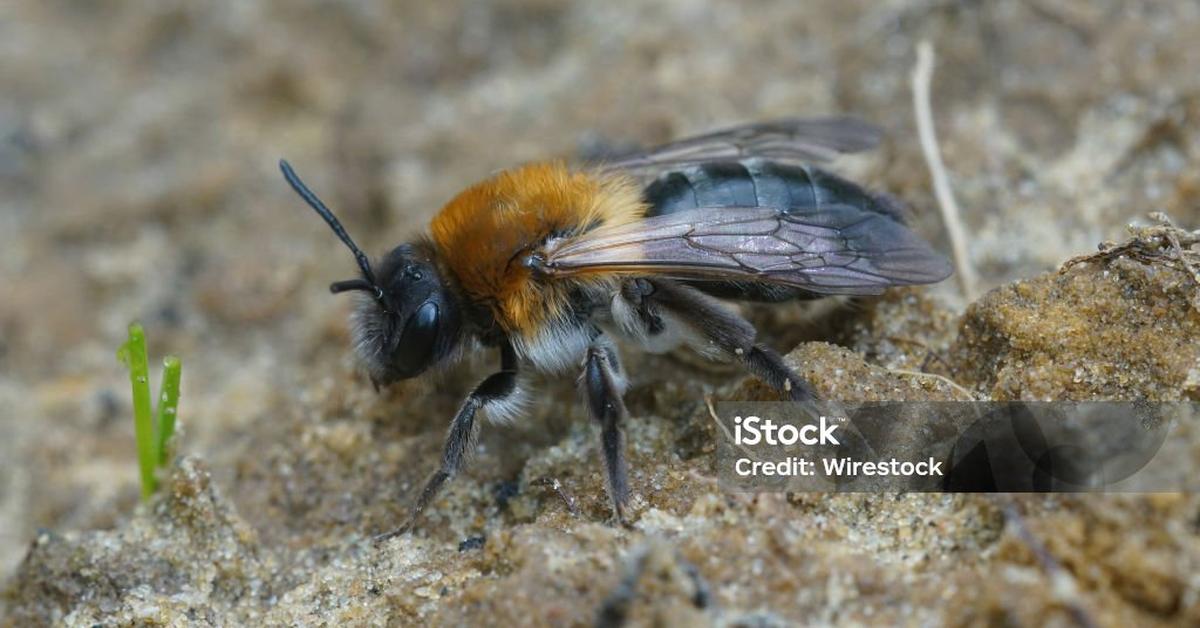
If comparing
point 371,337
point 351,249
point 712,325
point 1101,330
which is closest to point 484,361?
point 371,337

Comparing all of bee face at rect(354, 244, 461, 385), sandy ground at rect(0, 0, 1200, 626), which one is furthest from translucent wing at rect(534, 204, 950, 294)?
bee face at rect(354, 244, 461, 385)

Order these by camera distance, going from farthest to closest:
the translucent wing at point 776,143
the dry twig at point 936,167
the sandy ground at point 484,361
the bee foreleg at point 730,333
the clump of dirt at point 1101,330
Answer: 1. the translucent wing at point 776,143
2. the dry twig at point 936,167
3. the bee foreleg at point 730,333
4. the clump of dirt at point 1101,330
5. the sandy ground at point 484,361

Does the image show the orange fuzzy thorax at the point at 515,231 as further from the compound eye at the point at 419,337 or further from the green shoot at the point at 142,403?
the green shoot at the point at 142,403

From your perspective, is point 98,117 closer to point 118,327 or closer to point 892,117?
point 118,327

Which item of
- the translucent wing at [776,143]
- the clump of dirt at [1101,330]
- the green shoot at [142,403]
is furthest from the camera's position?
the translucent wing at [776,143]

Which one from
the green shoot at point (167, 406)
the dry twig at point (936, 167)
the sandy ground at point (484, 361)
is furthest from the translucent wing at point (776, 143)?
the green shoot at point (167, 406)

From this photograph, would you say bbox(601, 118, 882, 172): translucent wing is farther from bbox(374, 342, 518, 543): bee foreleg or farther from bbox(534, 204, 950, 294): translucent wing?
bbox(374, 342, 518, 543): bee foreleg
